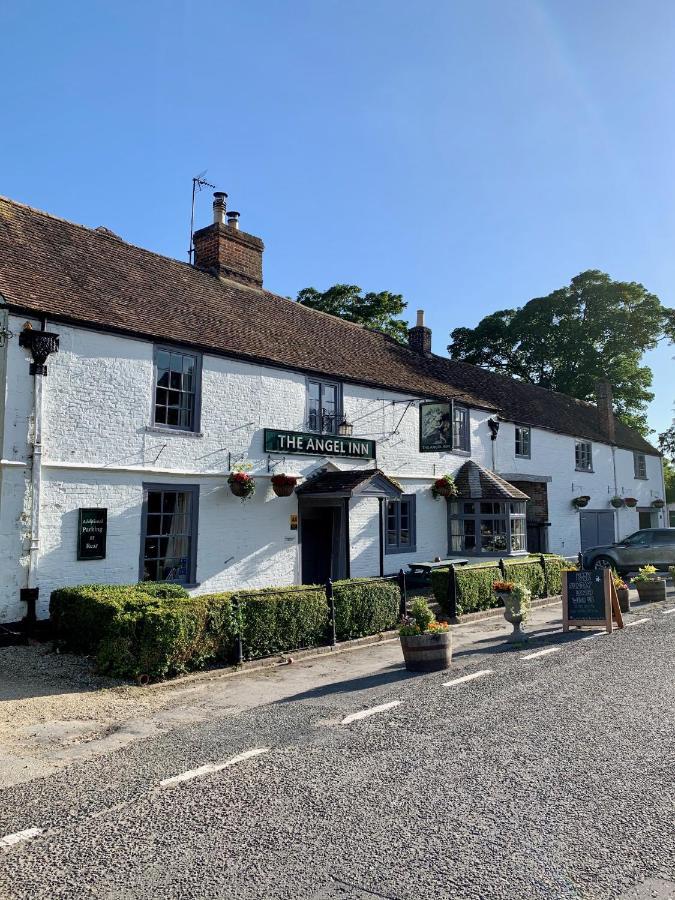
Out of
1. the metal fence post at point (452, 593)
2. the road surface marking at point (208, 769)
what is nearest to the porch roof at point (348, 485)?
the metal fence post at point (452, 593)

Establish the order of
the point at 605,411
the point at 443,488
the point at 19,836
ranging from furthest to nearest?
the point at 605,411, the point at 443,488, the point at 19,836

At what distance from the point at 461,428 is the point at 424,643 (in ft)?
41.1

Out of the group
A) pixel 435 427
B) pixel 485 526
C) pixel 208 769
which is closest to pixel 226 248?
pixel 435 427

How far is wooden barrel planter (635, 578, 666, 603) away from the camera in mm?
16609

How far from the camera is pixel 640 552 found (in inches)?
838

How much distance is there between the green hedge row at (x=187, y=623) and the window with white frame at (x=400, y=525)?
229 inches

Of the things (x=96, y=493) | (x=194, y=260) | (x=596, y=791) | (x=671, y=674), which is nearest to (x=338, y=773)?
(x=596, y=791)

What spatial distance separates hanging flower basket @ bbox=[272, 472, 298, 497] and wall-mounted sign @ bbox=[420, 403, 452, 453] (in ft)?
15.7

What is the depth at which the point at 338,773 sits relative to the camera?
5.69m

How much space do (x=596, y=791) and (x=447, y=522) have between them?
49.0 feet

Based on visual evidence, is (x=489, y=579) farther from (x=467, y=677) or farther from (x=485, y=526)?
(x=467, y=677)

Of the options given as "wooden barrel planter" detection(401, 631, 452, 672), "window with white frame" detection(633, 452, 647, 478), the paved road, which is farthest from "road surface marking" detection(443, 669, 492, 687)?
"window with white frame" detection(633, 452, 647, 478)

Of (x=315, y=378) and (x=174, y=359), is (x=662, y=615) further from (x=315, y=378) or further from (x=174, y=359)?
(x=174, y=359)

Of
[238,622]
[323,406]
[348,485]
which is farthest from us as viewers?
[323,406]
